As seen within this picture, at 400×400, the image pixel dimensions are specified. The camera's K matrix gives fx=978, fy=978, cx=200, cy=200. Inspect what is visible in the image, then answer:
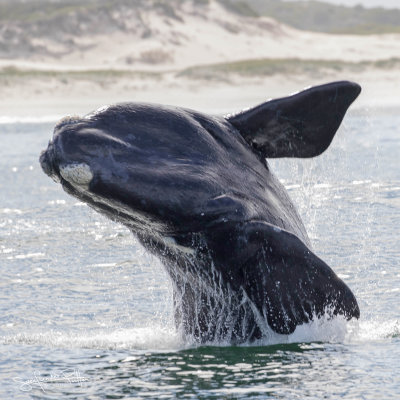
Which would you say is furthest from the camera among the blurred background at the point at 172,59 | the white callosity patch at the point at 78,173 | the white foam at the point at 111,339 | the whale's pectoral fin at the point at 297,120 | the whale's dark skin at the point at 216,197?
the blurred background at the point at 172,59

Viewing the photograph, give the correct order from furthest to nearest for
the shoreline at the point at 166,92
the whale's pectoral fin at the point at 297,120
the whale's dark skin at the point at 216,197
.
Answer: the shoreline at the point at 166,92 < the whale's pectoral fin at the point at 297,120 < the whale's dark skin at the point at 216,197

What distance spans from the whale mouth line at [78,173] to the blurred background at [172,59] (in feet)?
97.1

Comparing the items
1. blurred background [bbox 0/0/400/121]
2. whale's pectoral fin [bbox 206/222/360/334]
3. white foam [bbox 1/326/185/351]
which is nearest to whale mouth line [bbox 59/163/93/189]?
whale's pectoral fin [bbox 206/222/360/334]

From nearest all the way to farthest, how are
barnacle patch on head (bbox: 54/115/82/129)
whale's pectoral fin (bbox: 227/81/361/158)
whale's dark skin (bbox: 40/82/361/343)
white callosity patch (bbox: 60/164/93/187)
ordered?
white callosity patch (bbox: 60/164/93/187), whale's dark skin (bbox: 40/82/361/343), barnacle patch on head (bbox: 54/115/82/129), whale's pectoral fin (bbox: 227/81/361/158)

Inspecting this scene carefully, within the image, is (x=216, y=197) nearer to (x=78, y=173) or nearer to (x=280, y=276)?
(x=280, y=276)

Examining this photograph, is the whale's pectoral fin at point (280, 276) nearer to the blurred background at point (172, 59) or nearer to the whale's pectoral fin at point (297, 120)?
the whale's pectoral fin at point (297, 120)

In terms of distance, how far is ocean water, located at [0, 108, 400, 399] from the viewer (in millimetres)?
6402

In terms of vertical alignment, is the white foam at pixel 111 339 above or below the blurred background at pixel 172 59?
below

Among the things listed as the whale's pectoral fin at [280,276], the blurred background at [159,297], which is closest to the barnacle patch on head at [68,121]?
the whale's pectoral fin at [280,276]

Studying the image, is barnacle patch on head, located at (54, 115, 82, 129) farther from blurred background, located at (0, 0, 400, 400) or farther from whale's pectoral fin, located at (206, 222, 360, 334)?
blurred background, located at (0, 0, 400, 400)

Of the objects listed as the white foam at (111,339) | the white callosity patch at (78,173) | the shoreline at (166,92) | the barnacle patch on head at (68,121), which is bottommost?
the white foam at (111,339)

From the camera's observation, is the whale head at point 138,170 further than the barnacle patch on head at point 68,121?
No

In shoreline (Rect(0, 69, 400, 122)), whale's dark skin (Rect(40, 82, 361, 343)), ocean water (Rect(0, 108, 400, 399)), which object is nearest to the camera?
whale's dark skin (Rect(40, 82, 361, 343))

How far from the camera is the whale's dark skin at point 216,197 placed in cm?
576
